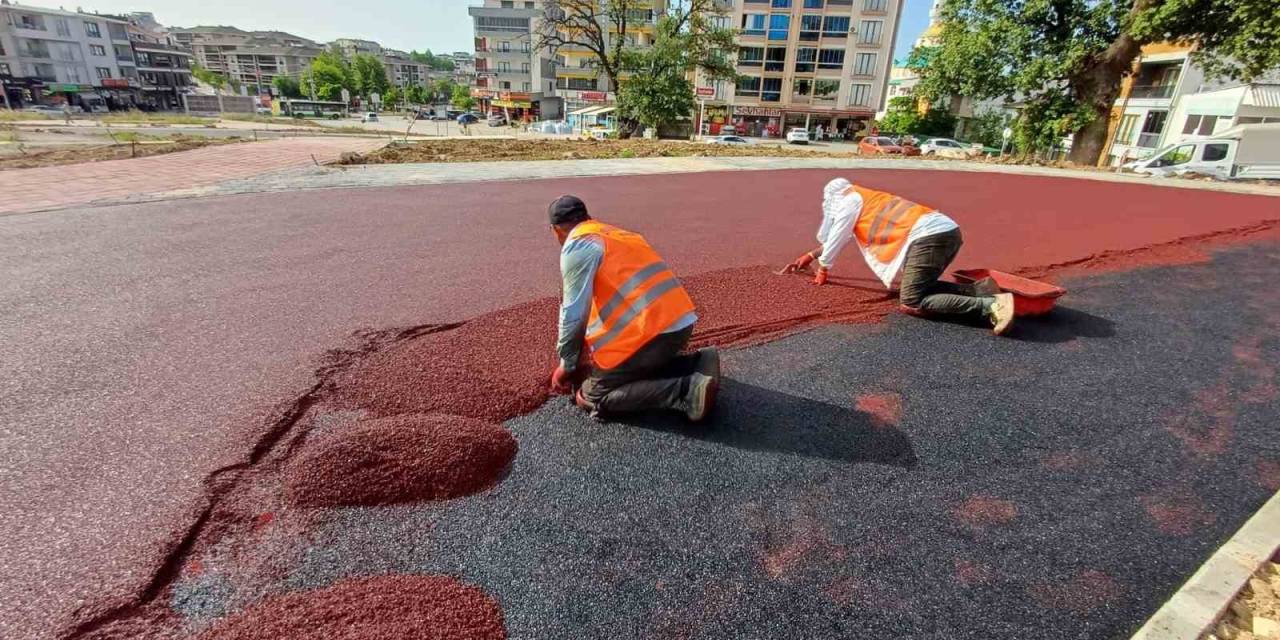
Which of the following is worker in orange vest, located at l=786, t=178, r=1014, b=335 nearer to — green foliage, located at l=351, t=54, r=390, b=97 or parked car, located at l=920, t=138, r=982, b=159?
parked car, located at l=920, t=138, r=982, b=159

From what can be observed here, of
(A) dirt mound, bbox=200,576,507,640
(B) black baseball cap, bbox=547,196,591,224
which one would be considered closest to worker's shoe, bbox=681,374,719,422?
(B) black baseball cap, bbox=547,196,591,224

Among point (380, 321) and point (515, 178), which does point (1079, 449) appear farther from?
point (515, 178)

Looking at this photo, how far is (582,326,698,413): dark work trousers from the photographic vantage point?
2.55 m

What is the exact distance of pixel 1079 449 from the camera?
102 inches

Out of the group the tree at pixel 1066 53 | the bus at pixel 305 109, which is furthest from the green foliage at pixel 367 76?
the tree at pixel 1066 53

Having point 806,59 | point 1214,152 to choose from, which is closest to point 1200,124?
point 1214,152

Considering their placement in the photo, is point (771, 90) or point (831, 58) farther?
point (771, 90)

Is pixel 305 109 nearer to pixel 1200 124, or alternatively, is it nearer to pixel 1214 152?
pixel 1214 152

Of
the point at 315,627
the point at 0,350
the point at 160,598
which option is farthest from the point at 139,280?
the point at 315,627

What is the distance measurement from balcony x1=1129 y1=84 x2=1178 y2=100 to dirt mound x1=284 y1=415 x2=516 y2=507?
35.5 m

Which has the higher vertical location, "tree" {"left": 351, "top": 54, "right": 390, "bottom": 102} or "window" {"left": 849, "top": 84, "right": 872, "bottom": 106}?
"tree" {"left": 351, "top": 54, "right": 390, "bottom": 102}

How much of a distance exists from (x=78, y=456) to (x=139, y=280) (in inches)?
107

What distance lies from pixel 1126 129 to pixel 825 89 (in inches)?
807

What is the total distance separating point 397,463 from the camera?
2.21m
